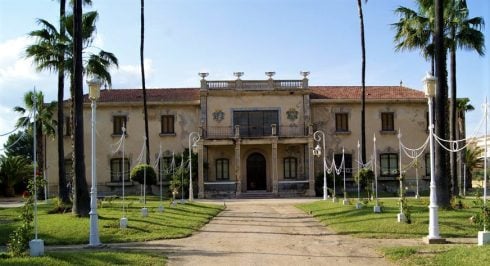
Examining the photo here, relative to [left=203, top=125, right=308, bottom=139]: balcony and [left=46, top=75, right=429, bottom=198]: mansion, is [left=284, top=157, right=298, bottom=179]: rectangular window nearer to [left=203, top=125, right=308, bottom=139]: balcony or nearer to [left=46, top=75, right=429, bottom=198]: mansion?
[left=46, top=75, right=429, bottom=198]: mansion

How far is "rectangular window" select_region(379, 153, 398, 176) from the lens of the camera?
124 ft

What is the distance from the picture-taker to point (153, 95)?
129 feet

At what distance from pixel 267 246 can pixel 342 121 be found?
89.8ft

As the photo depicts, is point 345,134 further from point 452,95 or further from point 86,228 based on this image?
point 86,228

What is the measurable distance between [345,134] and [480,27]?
50.8 feet

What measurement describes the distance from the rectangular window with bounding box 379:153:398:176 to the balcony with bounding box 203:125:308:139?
5705mm

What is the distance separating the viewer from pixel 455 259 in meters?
9.23

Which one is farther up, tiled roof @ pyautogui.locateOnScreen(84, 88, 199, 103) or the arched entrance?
tiled roof @ pyautogui.locateOnScreen(84, 88, 199, 103)

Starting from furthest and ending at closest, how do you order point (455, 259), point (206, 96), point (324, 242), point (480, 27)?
1. point (206, 96)
2. point (480, 27)
3. point (324, 242)
4. point (455, 259)

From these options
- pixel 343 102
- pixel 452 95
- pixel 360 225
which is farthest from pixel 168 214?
pixel 343 102

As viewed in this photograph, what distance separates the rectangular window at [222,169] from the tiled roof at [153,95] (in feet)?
15.5

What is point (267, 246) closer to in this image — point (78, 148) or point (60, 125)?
point (78, 148)

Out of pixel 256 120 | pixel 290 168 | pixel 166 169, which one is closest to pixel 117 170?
pixel 166 169

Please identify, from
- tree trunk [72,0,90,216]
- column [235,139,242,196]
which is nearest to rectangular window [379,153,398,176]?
column [235,139,242,196]
